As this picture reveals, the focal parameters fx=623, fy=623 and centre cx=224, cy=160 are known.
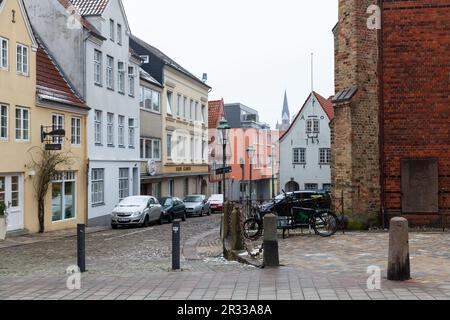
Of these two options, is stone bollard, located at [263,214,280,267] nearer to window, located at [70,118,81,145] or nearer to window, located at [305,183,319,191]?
window, located at [70,118,81,145]

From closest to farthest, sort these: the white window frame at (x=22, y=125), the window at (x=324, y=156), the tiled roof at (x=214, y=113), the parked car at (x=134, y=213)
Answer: the white window frame at (x=22, y=125), the parked car at (x=134, y=213), the window at (x=324, y=156), the tiled roof at (x=214, y=113)

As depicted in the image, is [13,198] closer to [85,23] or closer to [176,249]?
[85,23]

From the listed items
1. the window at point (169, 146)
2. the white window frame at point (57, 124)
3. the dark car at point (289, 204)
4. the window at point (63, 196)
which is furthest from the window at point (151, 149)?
the dark car at point (289, 204)

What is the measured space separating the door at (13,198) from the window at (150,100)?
16731 mm

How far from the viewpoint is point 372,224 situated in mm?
18328

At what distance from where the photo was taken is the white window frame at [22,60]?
24570mm

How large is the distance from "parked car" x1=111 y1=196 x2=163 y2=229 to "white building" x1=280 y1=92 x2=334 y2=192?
98.0 feet

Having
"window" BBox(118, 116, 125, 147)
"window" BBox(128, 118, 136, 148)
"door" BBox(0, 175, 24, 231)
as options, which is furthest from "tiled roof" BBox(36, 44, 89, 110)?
"window" BBox(128, 118, 136, 148)

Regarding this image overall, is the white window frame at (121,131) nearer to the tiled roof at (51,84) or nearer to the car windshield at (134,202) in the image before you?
the tiled roof at (51,84)

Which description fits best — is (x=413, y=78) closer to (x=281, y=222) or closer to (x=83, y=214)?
(x=281, y=222)

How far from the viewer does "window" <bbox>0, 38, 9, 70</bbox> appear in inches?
917

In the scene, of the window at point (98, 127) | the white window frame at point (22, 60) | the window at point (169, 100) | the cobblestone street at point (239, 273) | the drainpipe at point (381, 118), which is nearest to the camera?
the cobblestone street at point (239, 273)

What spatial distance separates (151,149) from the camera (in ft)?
138

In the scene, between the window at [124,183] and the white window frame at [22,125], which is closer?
the white window frame at [22,125]
